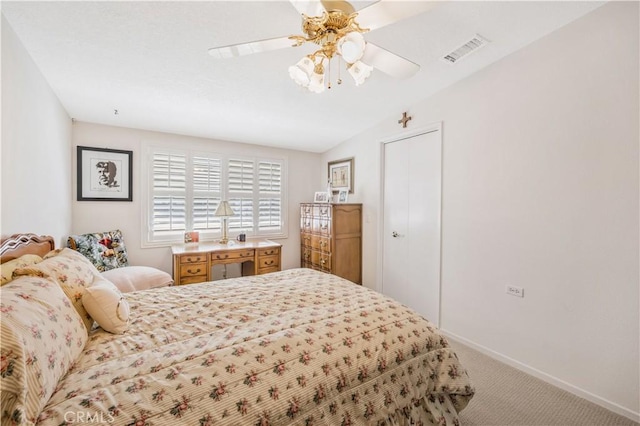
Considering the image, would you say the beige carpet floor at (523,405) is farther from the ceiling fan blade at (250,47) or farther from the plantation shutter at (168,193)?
the plantation shutter at (168,193)

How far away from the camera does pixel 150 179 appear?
3613mm

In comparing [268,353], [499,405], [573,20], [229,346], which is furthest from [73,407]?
[573,20]

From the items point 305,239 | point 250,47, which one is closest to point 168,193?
point 305,239

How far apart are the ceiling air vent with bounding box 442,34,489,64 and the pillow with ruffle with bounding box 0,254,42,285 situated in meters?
3.17

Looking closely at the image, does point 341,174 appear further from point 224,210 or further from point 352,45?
point 352,45

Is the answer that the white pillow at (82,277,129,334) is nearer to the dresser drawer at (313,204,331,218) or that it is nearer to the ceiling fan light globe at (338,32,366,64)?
the ceiling fan light globe at (338,32,366,64)

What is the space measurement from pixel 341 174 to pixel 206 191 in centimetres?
208

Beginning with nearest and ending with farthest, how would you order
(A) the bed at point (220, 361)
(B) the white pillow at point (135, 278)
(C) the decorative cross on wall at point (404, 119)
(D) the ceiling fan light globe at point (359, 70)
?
(A) the bed at point (220, 361)
(D) the ceiling fan light globe at point (359, 70)
(B) the white pillow at point (135, 278)
(C) the decorative cross on wall at point (404, 119)

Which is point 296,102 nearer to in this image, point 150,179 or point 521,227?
point 150,179

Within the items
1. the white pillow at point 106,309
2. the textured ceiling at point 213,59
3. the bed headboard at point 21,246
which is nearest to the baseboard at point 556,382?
the textured ceiling at point 213,59

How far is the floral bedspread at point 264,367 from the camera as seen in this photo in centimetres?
97

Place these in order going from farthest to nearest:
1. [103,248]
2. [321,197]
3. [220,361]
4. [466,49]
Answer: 1. [321,197]
2. [103,248]
3. [466,49]
4. [220,361]

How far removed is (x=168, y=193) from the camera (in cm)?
374

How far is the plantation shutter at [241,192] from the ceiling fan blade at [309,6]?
318cm
